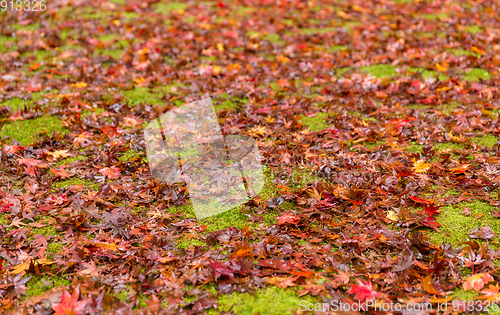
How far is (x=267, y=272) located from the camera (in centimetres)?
259

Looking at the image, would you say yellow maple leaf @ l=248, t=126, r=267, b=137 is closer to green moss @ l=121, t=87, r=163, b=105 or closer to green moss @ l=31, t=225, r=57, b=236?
green moss @ l=121, t=87, r=163, b=105

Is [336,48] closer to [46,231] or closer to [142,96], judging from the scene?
[142,96]

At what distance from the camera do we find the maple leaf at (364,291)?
2340 mm

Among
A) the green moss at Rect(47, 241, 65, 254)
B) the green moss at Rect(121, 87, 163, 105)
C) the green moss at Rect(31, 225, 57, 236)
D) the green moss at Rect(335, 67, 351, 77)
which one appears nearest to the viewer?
the green moss at Rect(47, 241, 65, 254)

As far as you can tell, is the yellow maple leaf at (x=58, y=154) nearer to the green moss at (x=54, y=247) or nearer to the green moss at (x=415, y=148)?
the green moss at (x=54, y=247)

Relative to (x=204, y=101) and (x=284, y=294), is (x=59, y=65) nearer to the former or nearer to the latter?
(x=204, y=101)

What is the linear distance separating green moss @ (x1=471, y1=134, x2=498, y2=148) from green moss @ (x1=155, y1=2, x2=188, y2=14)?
7.24 metres

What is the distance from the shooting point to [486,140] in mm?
4074

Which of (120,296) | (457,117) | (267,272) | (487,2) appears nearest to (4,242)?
(120,296)

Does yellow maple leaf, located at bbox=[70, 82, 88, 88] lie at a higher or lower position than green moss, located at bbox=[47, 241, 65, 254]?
higher

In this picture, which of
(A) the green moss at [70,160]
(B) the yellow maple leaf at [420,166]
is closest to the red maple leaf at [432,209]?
(B) the yellow maple leaf at [420,166]

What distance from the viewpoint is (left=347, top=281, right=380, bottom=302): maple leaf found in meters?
2.34

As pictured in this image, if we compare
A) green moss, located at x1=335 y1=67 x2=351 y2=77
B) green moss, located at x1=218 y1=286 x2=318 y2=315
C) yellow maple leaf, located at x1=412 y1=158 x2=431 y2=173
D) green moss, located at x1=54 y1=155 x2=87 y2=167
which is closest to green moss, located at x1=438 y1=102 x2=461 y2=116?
yellow maple leaf, located at x1=412 y1=158 x2=431 y2=173

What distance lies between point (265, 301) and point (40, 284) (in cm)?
159
